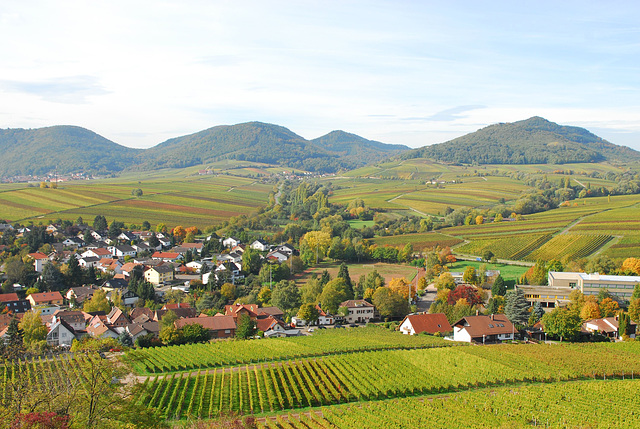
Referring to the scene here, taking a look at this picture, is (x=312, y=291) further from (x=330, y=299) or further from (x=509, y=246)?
(x=509, y=246)

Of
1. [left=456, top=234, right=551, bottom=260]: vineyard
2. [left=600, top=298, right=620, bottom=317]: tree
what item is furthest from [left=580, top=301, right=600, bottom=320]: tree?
[left=456, top=234, right=551, bottom=260]: vineyard

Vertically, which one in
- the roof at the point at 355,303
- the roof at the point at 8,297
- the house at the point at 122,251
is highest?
the house at the point at 122,251

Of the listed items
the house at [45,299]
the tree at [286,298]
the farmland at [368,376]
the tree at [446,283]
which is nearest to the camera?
the farmland at [368,376]

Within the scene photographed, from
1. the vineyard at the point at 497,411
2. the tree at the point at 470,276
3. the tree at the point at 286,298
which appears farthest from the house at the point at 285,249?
the vineyard at the point at 497,411

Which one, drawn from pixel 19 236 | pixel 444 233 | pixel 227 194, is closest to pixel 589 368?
pixel 444 233

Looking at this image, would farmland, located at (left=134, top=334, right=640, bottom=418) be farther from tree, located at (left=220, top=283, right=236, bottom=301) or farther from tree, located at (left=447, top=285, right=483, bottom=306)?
tree, located at (left=220, top=283, right=236, bottom=301)

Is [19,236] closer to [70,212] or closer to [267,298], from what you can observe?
[70,212]

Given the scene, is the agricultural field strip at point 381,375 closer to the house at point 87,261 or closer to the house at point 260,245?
the house at point 87,261
